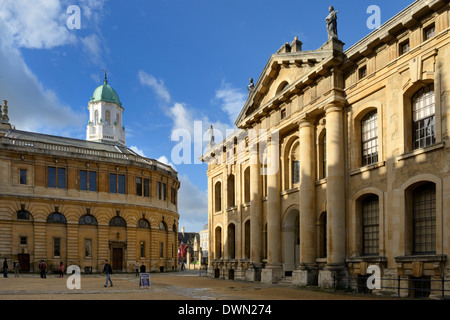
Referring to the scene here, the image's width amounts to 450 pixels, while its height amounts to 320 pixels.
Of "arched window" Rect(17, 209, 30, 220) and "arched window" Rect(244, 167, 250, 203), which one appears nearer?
"arched window" Rect(244, 167, 250, 203)

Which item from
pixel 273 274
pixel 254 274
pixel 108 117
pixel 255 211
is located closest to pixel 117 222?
pixel 255 211

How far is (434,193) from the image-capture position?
768 inches

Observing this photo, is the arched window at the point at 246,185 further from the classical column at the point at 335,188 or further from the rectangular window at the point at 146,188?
the rectangular window at the point at 146,188

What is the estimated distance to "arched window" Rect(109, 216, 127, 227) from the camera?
51219mm

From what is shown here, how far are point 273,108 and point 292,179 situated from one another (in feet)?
16.0

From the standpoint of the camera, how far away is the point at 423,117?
2028cm

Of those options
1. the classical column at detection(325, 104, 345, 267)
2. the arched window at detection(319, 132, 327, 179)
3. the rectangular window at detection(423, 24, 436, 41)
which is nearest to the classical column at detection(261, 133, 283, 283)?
the arched window at detection(319, 132, 327, 179)

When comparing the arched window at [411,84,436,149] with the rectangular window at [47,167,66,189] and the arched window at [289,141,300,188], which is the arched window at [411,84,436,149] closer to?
the arched window at [289,141,300,188]

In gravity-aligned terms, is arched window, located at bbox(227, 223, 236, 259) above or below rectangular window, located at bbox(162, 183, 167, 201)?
below

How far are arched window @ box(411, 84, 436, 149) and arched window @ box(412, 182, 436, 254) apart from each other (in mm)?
1925

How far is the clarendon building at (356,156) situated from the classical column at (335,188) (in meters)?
0.05
